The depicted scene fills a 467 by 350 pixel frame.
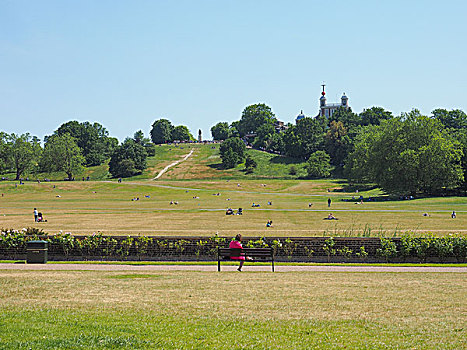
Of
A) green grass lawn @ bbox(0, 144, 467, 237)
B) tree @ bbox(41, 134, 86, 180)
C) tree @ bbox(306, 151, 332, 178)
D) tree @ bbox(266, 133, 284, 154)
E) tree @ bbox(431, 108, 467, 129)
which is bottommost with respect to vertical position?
green grass lawn @ bbox(0, 144, 467, 237)

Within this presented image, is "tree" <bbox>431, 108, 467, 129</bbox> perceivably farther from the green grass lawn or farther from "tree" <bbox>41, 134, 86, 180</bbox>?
"tree" <bbox>41, 134, 86, 180</bbox>

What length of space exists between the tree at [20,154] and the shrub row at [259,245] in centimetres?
12948

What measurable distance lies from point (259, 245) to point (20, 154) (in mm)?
135975

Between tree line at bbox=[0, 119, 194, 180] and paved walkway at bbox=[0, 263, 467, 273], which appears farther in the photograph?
tree line at bbox=[0, 119, 194, 180]

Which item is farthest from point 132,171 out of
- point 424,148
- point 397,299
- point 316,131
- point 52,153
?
point 397,299

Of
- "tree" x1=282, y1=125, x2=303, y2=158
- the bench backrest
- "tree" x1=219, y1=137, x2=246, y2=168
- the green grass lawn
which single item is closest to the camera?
the bench backrest

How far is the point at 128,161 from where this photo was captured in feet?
486

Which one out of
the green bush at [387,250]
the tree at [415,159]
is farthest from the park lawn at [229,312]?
the tree at [415,159]

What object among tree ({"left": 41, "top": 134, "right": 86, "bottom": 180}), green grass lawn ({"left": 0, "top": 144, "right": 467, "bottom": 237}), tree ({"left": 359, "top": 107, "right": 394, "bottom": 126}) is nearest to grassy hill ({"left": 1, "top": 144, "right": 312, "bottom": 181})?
green grass lawn ({"left": 0, "top": 144, "right": 467, "bottom": 237})

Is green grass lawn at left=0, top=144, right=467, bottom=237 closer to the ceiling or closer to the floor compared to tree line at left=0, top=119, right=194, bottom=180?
closer to the floor

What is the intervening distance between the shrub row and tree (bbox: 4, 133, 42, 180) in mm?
129483

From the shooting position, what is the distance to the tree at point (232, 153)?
160 m

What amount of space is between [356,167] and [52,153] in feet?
294

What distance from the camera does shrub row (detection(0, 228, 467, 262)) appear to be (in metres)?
21.9
